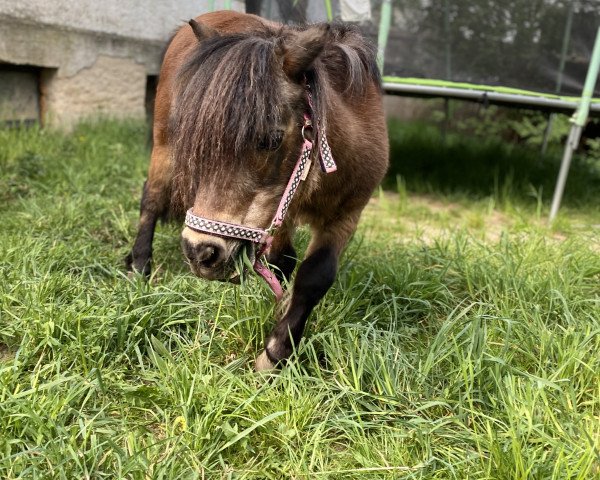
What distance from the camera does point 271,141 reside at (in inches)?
69.1

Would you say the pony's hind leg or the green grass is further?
the pony's hind leg

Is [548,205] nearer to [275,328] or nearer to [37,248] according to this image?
[275,328]

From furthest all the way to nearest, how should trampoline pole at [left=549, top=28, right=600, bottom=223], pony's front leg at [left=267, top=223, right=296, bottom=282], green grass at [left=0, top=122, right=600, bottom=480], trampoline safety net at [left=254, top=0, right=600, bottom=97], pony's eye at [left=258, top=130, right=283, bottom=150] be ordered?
trampoline safety net at [left=254, top=0, right=600, bottom=97] < trampoline pole at [left=549, top=28, right=600, bottom=223] < pony's front leg at [left=267, top=223, right=296, bottom=282] < pony's eye at [left=258, top=130, right=283, bottom=150] < green grass at [left=0, top=122, right=600, bottom=480]

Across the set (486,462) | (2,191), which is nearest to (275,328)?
(486,462)

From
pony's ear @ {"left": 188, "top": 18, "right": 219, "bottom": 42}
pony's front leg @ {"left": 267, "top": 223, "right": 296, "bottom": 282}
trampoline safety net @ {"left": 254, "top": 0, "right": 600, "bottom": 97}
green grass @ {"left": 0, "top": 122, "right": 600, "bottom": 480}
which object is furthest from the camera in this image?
trampoline safety net @ {"left": 254, "top": 0, "right": 600, "bottom": 97}

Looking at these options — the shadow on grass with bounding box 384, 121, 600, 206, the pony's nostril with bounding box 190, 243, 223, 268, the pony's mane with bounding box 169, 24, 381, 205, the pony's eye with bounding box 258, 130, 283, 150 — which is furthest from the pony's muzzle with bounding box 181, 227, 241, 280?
the shadow on grass with bounding box 384, 121, 600, 206

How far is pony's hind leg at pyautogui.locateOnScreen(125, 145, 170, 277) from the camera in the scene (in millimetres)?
3010

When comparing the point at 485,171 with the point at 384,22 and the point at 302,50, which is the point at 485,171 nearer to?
the point at 384,22

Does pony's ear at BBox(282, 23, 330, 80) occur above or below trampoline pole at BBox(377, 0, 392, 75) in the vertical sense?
below

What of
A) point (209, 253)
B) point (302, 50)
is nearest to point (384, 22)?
point (302, 50)

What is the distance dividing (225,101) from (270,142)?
0.64 feet

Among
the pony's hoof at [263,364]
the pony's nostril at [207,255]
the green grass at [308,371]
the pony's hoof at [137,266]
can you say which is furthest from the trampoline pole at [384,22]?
the pony's nostril at [207,255]

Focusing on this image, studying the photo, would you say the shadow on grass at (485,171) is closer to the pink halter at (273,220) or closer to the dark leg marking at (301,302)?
the dark leg marking at (301,302)

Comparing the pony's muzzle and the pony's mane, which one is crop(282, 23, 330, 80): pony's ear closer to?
the pony's mane
